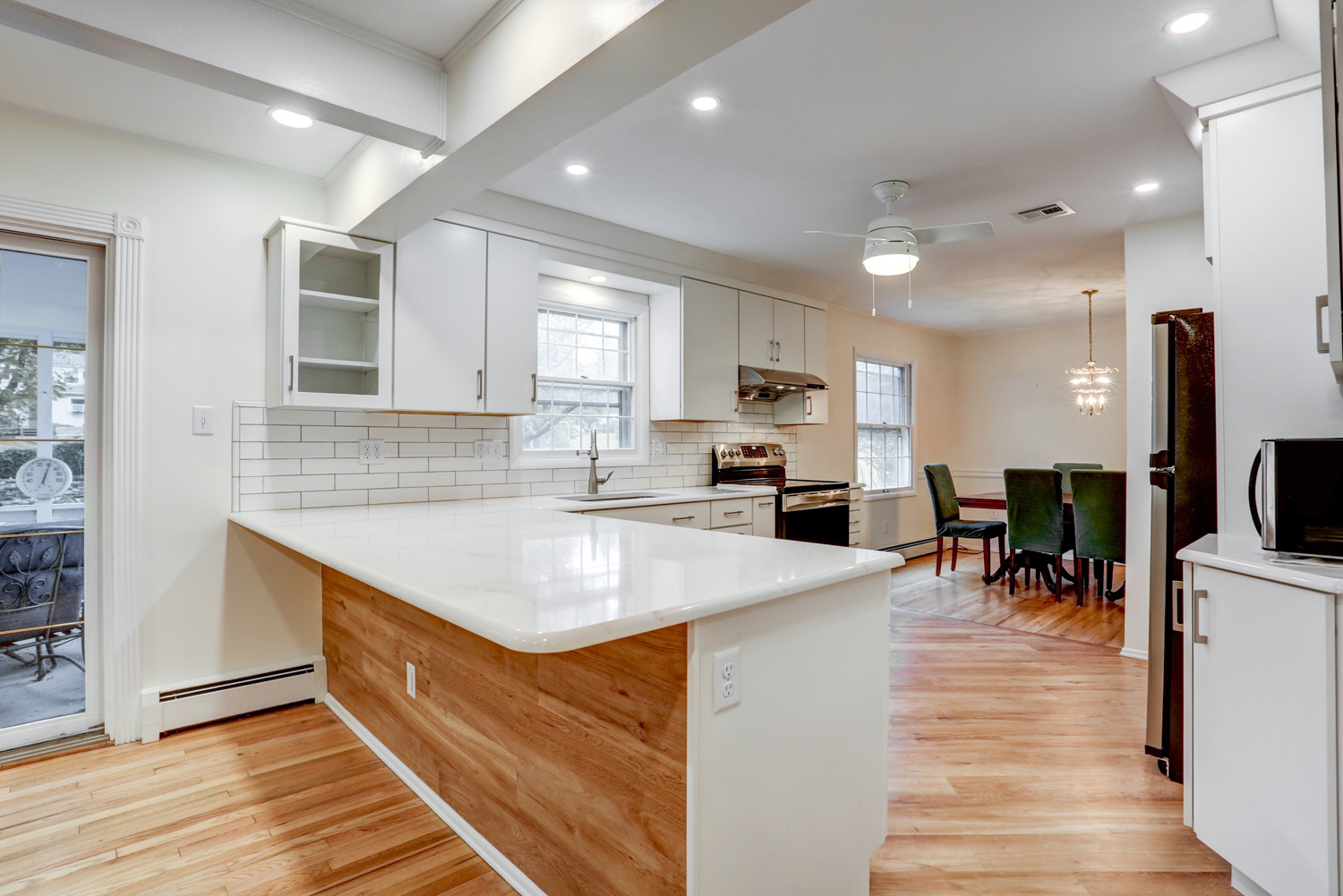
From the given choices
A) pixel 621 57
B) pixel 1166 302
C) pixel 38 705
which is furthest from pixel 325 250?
pixel 1166 302

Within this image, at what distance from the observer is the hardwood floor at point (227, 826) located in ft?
5.75

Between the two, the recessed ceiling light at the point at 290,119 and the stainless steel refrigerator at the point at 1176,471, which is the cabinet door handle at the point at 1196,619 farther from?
the recessed ceiling light at the point at 290,119

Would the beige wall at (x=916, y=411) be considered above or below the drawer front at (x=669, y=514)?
above

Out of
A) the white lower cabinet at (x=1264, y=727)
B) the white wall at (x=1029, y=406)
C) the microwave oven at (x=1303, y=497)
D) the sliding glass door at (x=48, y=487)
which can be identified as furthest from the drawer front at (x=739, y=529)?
the white wall at (x=1029, y=406)

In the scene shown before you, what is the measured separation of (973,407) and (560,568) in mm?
6986

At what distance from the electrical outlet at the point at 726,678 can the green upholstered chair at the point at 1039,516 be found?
14.4 ft

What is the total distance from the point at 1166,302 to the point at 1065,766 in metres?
2.58

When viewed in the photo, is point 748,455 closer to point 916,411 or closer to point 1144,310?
point 1144,310

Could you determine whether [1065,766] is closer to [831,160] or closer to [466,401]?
[831,160]

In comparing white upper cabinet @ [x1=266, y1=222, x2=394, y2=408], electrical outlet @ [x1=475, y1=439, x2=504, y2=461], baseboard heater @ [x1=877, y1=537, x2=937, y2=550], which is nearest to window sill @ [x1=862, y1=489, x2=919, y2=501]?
baseboard heater @ [x1=877, y1=537, x2=937, y2=550]

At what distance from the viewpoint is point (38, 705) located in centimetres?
252

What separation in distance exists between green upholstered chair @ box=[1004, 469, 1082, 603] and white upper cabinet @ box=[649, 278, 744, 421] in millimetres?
2342

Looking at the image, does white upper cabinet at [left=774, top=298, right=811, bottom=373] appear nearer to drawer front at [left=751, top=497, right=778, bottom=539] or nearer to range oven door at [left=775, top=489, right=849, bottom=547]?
range oven door at [left=775, top=489, right=849, bottom=547]

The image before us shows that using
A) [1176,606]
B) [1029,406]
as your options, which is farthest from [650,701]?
[1029,406]
